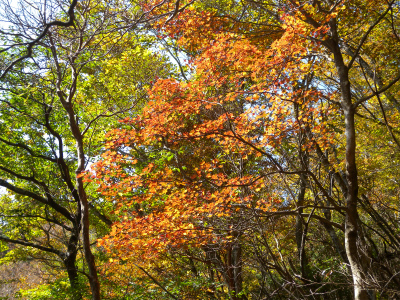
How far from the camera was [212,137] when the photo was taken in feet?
28.5

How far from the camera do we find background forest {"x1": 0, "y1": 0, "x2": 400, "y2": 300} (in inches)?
185

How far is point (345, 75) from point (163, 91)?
16.7ft

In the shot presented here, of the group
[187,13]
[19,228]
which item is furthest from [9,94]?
[187,13]

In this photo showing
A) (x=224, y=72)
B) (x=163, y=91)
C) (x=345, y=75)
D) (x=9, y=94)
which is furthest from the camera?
(x=9, y=94)

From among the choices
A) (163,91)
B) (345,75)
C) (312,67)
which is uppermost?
(163,91)

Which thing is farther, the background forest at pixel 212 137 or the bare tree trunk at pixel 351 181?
the background forest at pixel 212 137

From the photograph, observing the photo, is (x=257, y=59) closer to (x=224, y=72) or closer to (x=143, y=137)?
(x=224, y=72)

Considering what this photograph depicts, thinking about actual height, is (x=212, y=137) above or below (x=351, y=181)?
above

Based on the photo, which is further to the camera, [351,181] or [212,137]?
[212,137]

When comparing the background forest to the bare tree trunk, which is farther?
the background forest

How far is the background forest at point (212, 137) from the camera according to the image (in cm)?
469

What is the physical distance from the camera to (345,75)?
4324mm

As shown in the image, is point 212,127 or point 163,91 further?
point 163,91

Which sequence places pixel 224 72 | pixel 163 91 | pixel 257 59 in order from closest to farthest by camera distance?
pixel 257 59
pixel 224 72
pixel 163 91
